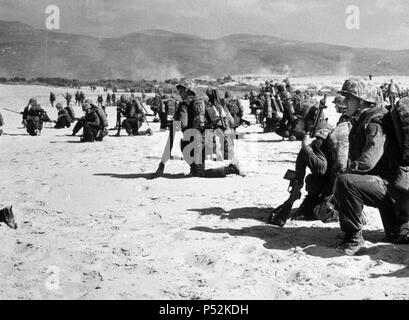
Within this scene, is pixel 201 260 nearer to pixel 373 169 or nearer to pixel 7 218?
pixel 373 169

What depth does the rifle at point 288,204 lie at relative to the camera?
18.9 ft

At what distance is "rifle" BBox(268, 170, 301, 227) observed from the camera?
575 cm

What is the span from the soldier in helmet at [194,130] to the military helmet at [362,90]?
414 cm

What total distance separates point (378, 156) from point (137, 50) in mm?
175343

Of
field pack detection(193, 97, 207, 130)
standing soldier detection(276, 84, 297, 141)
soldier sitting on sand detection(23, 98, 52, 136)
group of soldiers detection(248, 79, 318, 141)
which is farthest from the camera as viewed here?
soldier sitting on sand detection(23, 98, 52, 136)

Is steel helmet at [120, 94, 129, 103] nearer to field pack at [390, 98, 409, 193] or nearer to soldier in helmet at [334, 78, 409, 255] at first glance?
soldier in helmet at [334, 78, 409, 255]

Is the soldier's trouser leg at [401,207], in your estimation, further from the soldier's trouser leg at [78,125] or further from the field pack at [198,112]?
the soldier's trouser leg at [78,125]

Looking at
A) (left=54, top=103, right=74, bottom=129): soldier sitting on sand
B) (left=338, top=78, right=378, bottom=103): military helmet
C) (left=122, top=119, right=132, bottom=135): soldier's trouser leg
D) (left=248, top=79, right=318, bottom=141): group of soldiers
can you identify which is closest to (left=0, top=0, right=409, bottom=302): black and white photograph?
(left=338, top=78, right=378, bottom=103): military helmet

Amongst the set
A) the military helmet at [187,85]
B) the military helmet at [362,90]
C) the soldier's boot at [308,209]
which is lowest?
the soldier's boot at [308,209]

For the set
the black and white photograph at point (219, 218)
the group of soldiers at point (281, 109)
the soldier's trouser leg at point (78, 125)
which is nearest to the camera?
the black and white photograph at point (219, 218)

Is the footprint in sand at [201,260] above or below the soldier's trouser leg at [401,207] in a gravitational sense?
below

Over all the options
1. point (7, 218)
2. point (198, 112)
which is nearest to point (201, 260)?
point (7, 218)

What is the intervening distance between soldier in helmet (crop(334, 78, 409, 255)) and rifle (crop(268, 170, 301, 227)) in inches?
35.4

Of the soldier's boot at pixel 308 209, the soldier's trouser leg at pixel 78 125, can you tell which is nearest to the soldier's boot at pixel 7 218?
the soldier's boot at pixel 308 209
